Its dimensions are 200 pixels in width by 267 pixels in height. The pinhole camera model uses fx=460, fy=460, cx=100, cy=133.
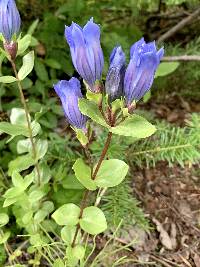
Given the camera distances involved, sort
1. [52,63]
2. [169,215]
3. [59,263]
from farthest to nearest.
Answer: [52,63]
[169,215]
[59,263]

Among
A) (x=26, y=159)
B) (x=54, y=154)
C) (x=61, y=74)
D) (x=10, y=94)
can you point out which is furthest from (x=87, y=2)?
(x=26, y=159)

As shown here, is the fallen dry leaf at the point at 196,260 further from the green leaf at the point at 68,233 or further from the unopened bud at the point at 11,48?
the unopened bud at the point at 11,48

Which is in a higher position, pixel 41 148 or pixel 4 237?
pixel 41 148

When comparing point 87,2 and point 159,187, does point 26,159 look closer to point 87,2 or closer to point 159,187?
point 159,187

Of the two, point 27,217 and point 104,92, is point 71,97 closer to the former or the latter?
point 104,92

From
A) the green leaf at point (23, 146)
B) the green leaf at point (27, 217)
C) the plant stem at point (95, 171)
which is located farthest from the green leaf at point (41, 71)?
the plant stem at point (95, 171)

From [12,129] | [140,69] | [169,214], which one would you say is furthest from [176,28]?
[140,69]
